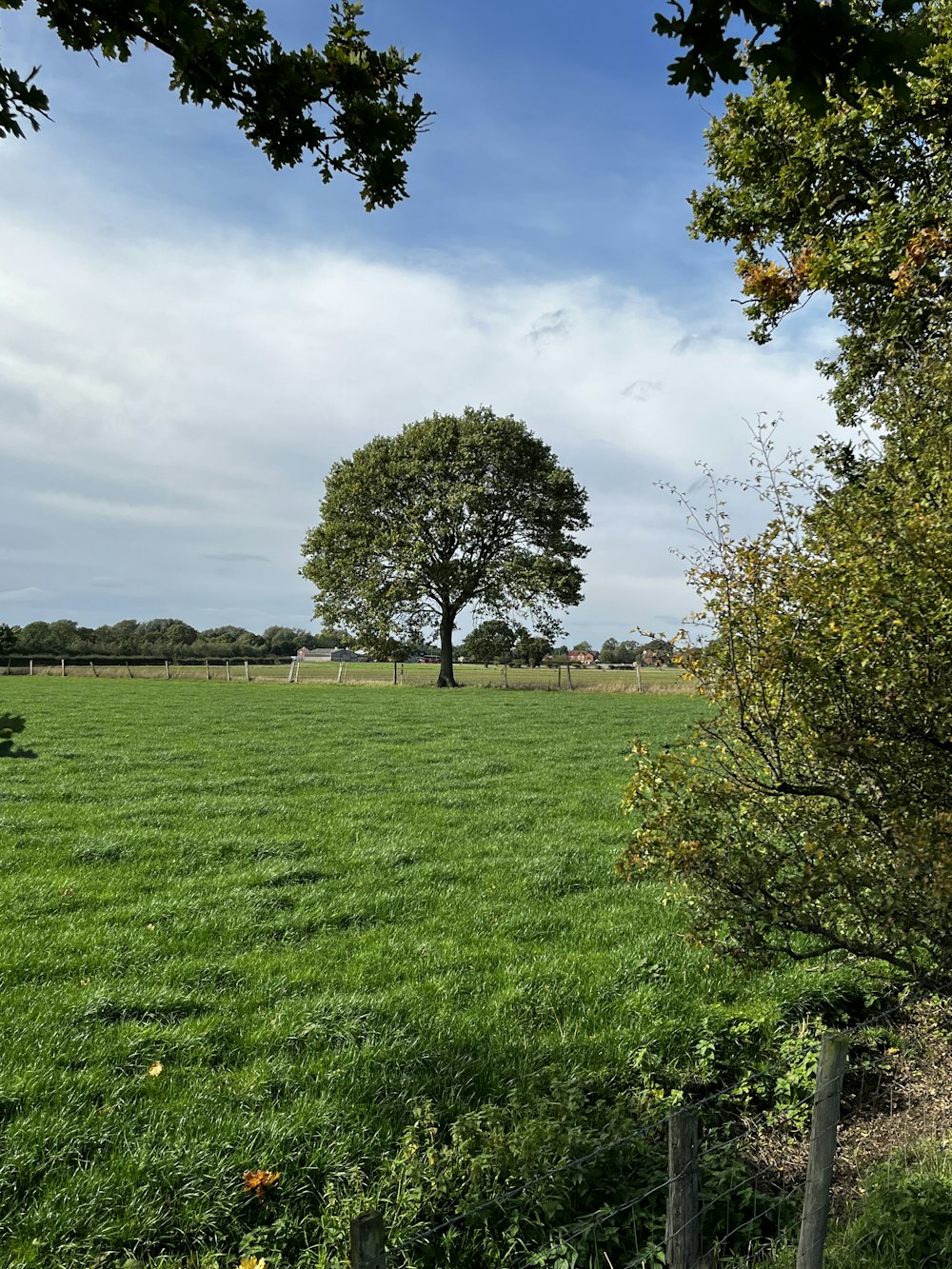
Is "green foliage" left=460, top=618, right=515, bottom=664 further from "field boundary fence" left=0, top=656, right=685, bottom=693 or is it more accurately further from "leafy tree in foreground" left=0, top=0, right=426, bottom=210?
"leafy tree in foreground" left=0, top=0, right=426, bottom=210

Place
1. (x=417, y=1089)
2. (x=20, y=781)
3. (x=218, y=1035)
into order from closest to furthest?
(x=417, y=1089) → (x=218, y=1035) → (x=20, y=781)

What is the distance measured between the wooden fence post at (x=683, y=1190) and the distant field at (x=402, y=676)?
3366cm

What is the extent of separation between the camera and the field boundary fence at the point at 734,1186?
8.83 feet

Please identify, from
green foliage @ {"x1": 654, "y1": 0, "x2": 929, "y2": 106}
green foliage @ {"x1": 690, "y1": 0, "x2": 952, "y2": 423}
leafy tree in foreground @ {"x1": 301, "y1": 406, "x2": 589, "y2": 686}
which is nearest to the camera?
green foliage @ {"x1": 654, "y1": 0, "x2": 929, "y2": 106}

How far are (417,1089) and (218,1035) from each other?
140 cm

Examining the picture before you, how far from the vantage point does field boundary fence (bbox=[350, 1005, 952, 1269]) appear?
2.69m

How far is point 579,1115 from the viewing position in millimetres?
4102

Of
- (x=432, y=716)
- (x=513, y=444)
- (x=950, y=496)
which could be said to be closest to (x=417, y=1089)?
(x=950, y=496)

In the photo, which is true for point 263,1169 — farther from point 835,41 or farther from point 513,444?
point 513,444

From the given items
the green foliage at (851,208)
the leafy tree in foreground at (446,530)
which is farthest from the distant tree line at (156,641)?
the green foliage at (851,208)

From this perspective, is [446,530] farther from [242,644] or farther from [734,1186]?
[242,644]

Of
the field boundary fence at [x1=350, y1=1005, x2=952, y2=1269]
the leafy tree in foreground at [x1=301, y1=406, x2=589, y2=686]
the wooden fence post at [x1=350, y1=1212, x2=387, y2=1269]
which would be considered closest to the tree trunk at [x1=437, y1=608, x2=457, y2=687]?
the leafy tree in foreground at [x1=301, y1=406, x2=589, y2=686]

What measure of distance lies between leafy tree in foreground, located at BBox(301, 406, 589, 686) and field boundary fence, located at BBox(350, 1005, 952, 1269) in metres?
34.7

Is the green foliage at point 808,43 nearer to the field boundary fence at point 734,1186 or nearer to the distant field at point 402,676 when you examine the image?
the field boundary fence at point 734,1186
